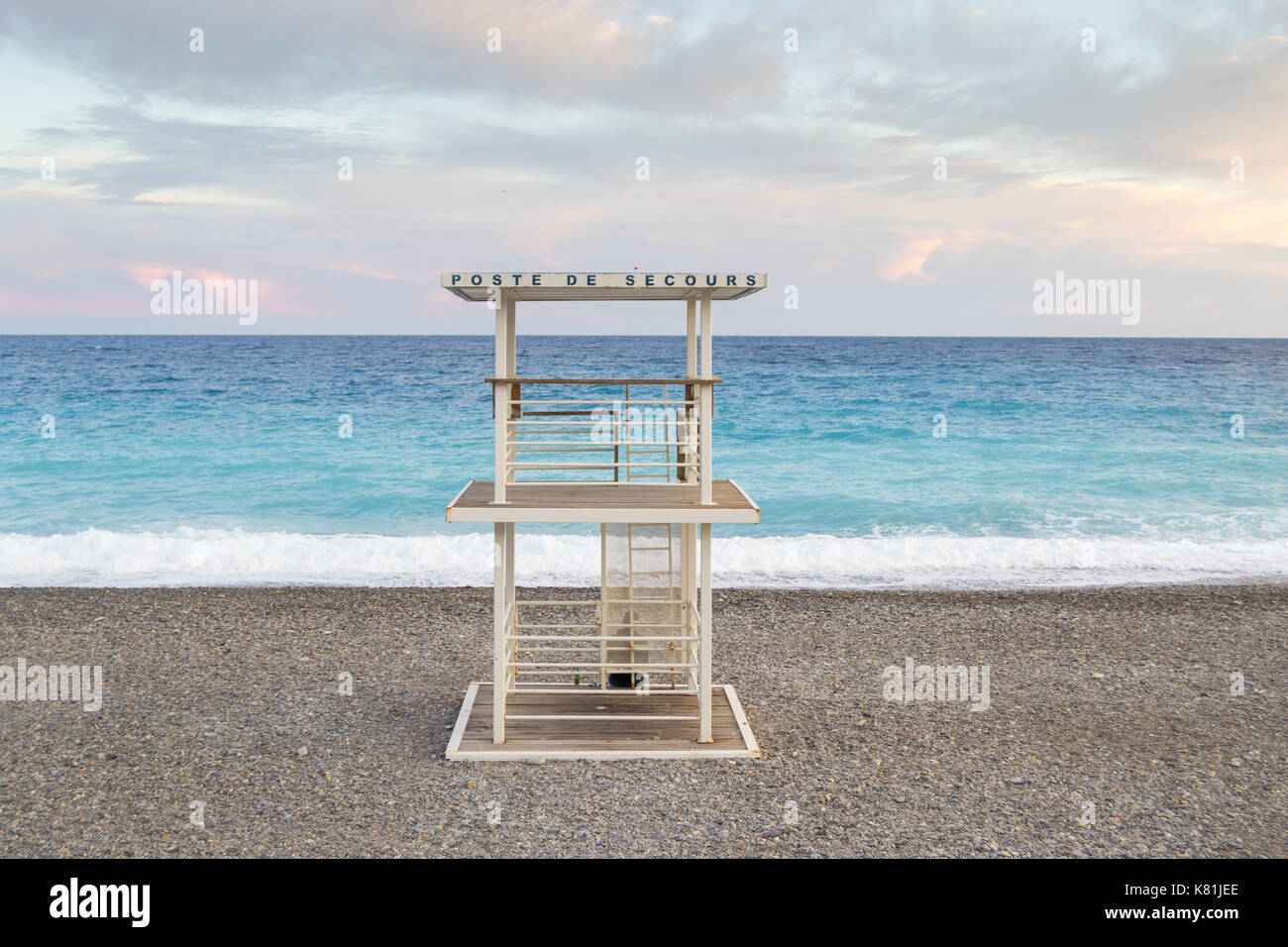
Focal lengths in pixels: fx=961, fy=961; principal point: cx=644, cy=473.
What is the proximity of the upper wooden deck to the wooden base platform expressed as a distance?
6.89 feet

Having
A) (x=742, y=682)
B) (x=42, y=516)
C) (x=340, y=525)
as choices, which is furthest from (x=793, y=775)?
(x=42, y=516)

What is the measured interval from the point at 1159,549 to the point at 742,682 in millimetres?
12704

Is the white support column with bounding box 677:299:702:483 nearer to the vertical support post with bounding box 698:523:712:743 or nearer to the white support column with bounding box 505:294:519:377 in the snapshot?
the vertical support post with bounding box 698:523:712:743

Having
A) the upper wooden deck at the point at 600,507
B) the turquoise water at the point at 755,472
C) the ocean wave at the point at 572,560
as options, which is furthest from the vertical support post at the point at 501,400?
the turquoise water at the point at 755,472

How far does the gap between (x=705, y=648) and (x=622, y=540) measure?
1468mm

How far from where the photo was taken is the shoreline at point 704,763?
746cm

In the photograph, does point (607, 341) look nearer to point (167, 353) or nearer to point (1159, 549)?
point (167, 353)

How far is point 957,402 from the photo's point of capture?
45156 millimetres

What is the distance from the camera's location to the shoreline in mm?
7457

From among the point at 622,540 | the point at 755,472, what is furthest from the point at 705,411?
the point at 755,472

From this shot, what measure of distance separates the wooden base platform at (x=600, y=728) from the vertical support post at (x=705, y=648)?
7.0 inches

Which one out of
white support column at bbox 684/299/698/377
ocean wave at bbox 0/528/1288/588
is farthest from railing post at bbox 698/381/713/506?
ocean wave at bbox 0/528/1288/588

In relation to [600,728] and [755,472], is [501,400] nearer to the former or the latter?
[600,728]

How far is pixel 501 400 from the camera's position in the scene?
26.8 feet
